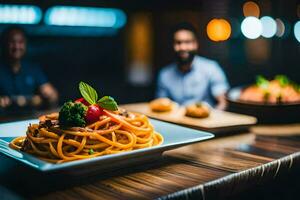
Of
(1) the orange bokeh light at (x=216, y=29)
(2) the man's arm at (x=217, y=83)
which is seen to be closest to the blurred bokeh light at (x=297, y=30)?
(1) the orange bokeh light at (x=216, y=29)

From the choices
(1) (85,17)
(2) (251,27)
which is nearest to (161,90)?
(1) (85,17)

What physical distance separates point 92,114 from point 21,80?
3401 mm

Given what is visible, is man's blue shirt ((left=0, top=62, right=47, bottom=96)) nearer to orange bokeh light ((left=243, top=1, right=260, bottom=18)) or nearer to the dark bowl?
the dark bowl

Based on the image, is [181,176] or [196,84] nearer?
[181,176]

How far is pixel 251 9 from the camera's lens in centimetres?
1136

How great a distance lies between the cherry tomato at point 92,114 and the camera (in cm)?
174

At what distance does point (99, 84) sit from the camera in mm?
8820

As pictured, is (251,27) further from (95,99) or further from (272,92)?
(95,99)

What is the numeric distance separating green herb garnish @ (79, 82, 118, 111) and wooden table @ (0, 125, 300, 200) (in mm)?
261

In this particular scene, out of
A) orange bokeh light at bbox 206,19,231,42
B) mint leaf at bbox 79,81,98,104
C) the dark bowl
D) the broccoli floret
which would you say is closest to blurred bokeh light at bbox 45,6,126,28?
orange bokeh light at bbox 206,19,231,42

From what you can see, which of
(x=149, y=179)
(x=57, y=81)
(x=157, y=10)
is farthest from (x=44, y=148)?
(x=157, y=10)

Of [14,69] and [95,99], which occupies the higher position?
[95,99]

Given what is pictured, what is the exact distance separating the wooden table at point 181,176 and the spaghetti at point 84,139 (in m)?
0.08

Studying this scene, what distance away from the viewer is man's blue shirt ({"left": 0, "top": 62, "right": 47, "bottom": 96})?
4.81 meters
